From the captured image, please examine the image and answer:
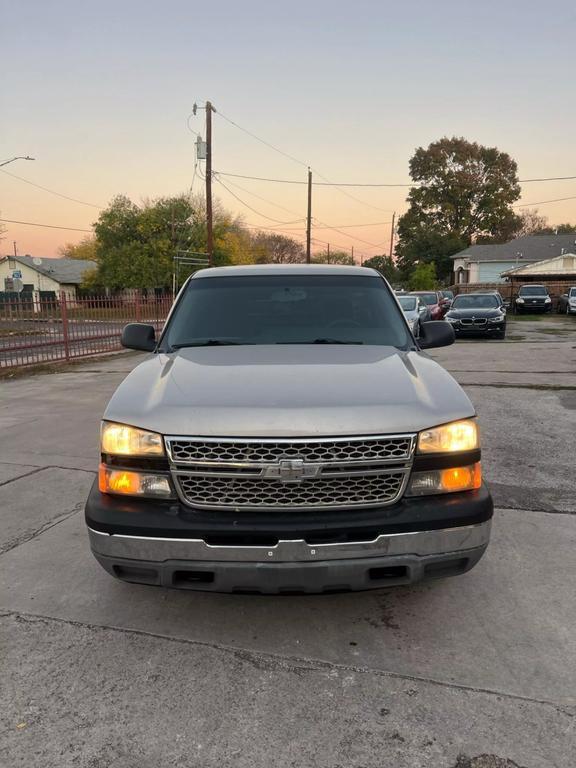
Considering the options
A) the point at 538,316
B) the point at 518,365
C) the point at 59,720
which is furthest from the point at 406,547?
the point at 538,316

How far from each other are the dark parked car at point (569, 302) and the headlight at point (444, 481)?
29565 mm

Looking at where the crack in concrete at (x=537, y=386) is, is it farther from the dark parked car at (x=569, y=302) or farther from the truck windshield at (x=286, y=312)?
the dark parked car at (x=569, y=302)

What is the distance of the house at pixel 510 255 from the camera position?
55.5 metres

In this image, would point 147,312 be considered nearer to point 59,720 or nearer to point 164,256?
point 59,720

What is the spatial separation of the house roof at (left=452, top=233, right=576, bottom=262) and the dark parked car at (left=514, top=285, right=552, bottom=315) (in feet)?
86.1

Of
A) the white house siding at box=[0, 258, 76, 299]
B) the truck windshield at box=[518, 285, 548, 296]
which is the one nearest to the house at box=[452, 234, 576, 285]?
the truck windshield at box=[518, 285, 548, 296]

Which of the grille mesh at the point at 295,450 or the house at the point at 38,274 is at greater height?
the house at the point at 38,274

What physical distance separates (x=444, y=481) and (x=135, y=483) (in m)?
1.39

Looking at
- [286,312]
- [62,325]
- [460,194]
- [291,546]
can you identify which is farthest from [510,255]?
[291,546]

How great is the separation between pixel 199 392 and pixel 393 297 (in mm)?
2043

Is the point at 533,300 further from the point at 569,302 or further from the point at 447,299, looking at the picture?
the point at 447,299

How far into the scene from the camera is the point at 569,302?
28812 mm

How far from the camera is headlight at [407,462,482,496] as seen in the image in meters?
2.44

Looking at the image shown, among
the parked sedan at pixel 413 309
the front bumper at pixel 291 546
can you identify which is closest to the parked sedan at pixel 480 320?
the parked sedan at pixel 413 309
